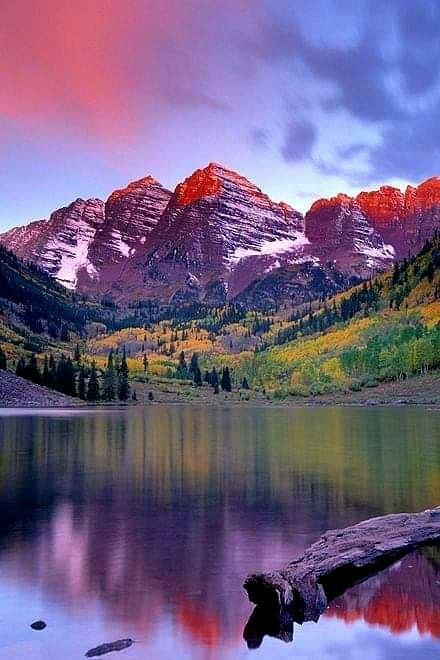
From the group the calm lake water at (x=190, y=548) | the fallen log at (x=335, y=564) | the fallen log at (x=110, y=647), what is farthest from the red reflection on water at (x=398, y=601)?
the fallen log at (x=110, y=647)

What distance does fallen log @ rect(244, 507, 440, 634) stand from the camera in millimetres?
21516

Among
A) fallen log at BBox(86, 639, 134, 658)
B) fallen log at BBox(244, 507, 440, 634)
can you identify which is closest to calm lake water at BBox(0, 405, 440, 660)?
fallen log at BBox(86, 639, 134, 658)

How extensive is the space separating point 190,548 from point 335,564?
8464mm

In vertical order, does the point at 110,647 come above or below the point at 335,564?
below

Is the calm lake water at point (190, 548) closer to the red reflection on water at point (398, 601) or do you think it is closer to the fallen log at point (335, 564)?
the red reflection on water at point (398, 601)

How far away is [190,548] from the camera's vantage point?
30.7 m

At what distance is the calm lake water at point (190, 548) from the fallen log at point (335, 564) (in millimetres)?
597

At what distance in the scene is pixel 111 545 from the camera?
31.4m

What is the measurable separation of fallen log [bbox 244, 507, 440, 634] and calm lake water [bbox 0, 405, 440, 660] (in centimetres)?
60

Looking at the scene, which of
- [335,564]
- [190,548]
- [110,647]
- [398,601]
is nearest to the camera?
[110,647]

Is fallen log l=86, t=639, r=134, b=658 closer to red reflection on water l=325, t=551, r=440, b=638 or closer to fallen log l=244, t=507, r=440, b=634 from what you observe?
fallen log l=244, t=507, r=440, b=634

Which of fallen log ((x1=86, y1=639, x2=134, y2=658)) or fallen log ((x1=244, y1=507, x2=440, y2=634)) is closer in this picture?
fallen log ((x1=86, y1=639, x2=134, y2=658))

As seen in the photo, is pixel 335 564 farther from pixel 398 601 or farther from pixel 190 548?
pixel 190 548

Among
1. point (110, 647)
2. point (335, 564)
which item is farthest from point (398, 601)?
point (110, 647)
